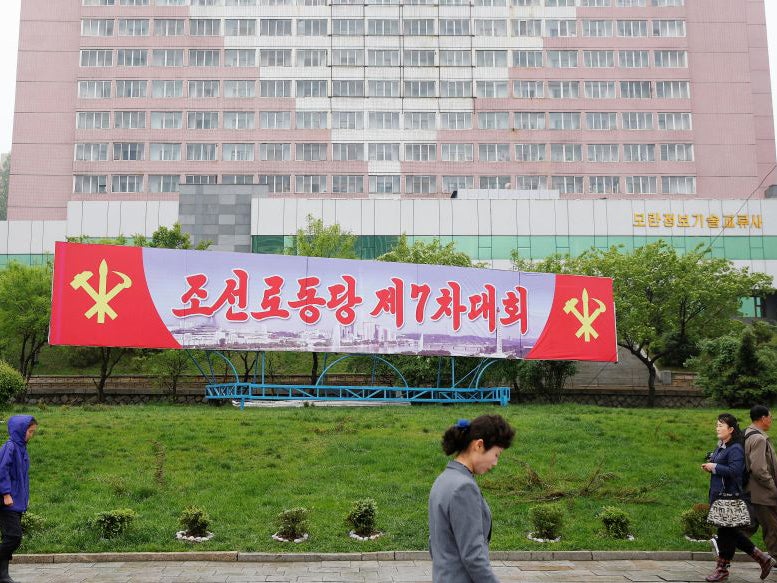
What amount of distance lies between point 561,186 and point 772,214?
17128 millimetres

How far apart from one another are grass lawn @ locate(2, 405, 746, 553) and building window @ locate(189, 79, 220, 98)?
5107 centimetres

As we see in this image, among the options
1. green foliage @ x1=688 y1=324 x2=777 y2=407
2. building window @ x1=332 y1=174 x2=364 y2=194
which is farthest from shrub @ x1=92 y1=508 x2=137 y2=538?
building window @ x1=332 y1=174 x2=364 y2=194

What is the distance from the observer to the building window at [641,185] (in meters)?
67.5

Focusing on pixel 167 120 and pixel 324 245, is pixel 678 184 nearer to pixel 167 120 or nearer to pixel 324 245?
pixel 324 245

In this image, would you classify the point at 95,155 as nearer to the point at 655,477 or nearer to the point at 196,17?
the point at 196,17

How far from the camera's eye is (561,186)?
2653 inches

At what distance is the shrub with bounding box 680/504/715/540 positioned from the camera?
38.0 feet

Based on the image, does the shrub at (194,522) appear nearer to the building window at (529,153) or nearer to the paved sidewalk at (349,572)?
the paved sidewalk at (349,572)

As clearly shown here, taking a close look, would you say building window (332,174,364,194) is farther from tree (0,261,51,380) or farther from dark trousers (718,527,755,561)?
dark trousers (718,527,755,561)

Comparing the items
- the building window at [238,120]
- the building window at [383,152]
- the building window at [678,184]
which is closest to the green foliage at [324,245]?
the building window at [383,152]

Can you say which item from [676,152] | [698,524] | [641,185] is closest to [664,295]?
[698,524]

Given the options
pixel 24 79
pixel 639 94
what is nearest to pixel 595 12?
pixel 639 94

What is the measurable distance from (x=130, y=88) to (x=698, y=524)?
213 ft

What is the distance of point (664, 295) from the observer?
1382 inches
